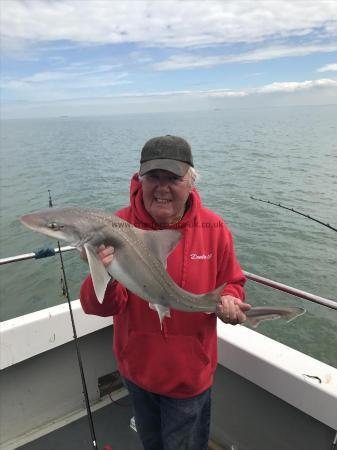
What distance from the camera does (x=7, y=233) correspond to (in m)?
17.4

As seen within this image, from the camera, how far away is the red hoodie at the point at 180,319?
2725 mm

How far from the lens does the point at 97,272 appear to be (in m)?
2.27

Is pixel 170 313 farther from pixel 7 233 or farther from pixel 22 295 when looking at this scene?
pixel 7 233

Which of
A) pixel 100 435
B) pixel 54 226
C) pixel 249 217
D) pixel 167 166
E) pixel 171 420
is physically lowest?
pixel 249 217

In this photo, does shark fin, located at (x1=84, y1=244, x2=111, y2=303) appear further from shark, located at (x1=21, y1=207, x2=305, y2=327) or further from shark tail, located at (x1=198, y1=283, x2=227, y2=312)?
shark tail, located at (x1=198, y1=283, x2=227, y2=312)

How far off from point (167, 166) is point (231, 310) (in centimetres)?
106

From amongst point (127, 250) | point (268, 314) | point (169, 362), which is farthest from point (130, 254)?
point (268, 314)

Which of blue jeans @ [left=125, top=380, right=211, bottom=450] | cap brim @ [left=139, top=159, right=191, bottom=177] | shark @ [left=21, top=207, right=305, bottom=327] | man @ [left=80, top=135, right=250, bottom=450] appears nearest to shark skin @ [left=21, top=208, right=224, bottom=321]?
shark @ [left=21, top=207, right=305, bottom=327]

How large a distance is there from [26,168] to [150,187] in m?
35.9

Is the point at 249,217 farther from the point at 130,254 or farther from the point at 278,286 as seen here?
the point at 130,254

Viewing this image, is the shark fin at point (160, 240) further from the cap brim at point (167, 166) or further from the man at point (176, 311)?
the cap brim at point (167, 166)

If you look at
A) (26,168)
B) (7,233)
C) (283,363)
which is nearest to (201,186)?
(7,233)

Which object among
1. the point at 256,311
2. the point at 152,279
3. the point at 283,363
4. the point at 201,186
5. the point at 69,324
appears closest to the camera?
the point at 152,279

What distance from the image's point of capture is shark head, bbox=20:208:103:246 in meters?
2.28
